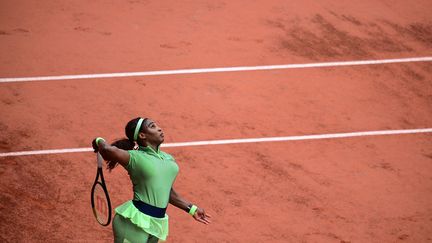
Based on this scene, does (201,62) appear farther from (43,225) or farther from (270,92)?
(43,225)

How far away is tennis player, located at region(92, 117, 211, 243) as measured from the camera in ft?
22.1

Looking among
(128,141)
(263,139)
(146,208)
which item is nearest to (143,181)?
(146,208)

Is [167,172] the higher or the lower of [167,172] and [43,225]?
the higher

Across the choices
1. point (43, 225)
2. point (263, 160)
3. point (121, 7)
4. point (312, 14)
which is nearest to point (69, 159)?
point (43, 225)

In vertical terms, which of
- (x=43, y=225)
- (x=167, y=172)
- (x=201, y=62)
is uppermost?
(x=167, y=172)

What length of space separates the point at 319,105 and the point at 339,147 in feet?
3.61

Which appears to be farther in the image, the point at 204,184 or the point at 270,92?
the point at 270,92

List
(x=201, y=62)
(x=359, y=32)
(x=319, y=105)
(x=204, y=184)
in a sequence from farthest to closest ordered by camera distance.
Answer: (x=359, y=32), (x=201, y=62), (x=319, y=105), (x=204, y=184)

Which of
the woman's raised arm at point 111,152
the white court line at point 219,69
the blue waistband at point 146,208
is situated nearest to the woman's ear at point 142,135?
the woman's raised arm at point 111,152

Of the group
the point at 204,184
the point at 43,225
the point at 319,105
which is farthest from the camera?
the point at 319,105

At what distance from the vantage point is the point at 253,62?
1285cm

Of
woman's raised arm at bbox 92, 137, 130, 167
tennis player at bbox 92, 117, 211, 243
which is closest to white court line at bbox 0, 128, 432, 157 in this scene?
tennis player at bbox 92, 117, 211, 243

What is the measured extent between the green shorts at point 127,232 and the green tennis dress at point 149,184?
45mm

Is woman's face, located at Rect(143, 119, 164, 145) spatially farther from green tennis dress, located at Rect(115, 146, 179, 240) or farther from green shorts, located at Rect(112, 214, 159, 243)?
green shorts, located at Rect(112, 214, 159, 243)
